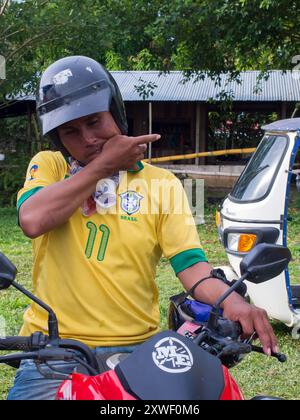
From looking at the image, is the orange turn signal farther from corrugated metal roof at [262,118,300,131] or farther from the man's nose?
the man's nose

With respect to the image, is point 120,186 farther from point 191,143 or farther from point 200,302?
point 191,143

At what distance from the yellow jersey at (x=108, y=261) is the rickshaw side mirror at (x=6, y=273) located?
46cm

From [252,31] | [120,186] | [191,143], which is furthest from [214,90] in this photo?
[120,186]

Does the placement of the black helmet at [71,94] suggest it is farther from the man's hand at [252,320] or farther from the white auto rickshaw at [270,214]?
the white auto rickshaw at [270,214]

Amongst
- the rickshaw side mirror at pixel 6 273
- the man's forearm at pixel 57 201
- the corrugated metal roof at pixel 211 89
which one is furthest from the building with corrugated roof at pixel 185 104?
the rickshaw side mirror at pixel 6 273

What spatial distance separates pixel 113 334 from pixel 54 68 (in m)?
0.97

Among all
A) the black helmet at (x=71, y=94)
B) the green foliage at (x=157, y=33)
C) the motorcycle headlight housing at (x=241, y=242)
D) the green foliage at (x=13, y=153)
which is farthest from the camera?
the green foliage at (x=13, y=153)

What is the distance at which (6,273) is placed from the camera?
192cm

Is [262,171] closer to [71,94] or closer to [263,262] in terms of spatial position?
[71,94]

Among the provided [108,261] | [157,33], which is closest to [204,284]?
[108,261]

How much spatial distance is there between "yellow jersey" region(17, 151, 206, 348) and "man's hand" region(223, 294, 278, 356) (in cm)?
30

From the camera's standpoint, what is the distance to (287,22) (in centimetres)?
1205

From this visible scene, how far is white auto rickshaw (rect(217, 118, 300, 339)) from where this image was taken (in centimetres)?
561

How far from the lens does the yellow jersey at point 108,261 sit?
2.43m
